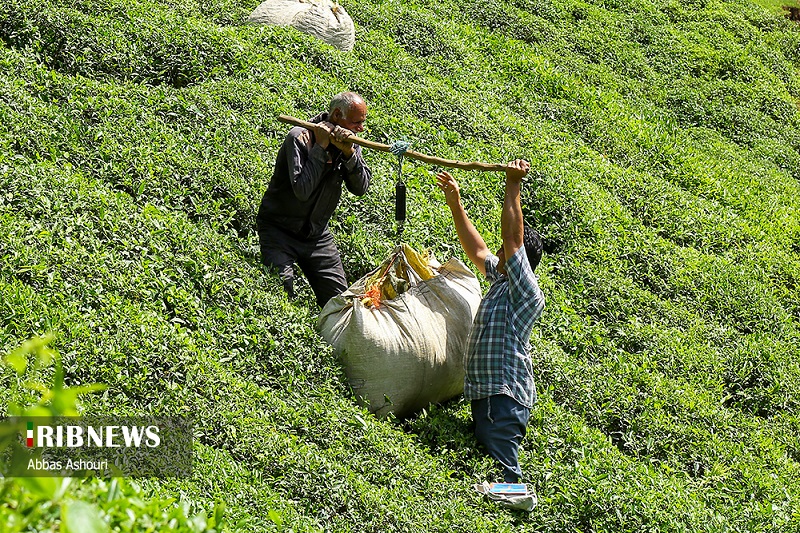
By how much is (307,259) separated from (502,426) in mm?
1731

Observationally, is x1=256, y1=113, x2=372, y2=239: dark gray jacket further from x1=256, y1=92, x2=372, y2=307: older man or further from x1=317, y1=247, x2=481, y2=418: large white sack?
x1=317, y1=247, x2=481, y2=418: large white sack

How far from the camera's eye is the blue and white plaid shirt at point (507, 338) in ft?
18.8

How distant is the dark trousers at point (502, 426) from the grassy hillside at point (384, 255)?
5.2 inches

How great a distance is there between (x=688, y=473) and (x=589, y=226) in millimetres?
2983

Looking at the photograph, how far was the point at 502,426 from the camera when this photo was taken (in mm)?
5789

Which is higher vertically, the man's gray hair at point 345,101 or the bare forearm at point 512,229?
the man's gray hair at point 345,101

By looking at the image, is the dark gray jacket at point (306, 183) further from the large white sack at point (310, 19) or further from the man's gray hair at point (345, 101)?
the large white sack at point (310, 19)

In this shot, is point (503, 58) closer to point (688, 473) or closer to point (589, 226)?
point (589, 226)

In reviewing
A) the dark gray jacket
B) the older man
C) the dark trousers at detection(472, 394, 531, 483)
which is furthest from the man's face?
the dark trousers at detection(472, 394, 531, 483)

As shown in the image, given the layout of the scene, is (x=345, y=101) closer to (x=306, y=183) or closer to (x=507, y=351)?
(x=306, y=183)

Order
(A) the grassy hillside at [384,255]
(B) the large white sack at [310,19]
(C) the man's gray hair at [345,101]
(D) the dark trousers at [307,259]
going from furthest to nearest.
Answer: (B) the large white sack at [310,19]
(D) the dark trousers at [307,259]
(C) the man's gray hair at [345,101]
(A) the grassy hillside at [384,255]

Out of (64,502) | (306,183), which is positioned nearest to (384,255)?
(306,183)

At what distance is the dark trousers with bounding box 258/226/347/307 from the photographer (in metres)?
6.35

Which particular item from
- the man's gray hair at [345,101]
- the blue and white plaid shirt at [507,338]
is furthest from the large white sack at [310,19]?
the blue and white plaid shirt at [507,338]
